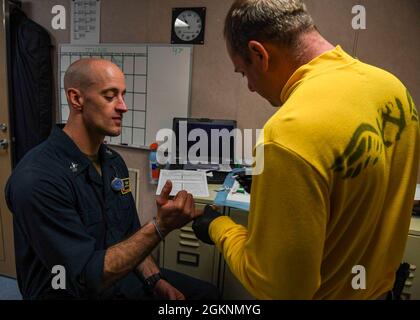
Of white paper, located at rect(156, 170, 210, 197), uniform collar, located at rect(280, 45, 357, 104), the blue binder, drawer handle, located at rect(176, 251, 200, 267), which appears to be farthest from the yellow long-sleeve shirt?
drawer handle, located at rect(176, 251, 200, 267)

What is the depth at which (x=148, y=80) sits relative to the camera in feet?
6.72

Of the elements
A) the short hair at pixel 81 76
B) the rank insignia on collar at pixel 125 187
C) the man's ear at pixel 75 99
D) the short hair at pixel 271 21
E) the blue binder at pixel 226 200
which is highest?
the short hair at pixel 271 21

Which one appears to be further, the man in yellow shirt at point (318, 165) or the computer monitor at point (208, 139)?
the computer monitor at point (208, 139)

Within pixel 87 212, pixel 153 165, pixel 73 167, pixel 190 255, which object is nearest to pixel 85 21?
pixel 153 165

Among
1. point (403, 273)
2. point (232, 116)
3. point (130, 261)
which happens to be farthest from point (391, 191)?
point (232, 116)

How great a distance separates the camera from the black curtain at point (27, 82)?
6.37 ft

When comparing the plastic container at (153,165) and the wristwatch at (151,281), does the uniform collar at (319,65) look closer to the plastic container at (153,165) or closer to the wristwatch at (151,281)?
the wristwatch at (151,281)

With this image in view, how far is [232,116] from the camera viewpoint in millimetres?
1990

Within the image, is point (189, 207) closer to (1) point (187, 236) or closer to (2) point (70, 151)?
(2) point (70, 151)

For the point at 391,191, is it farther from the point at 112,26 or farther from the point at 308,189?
the point at 112,26

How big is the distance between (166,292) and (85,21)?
→ 192 cm

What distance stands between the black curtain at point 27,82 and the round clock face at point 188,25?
98cm

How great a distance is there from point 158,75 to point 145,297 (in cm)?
142

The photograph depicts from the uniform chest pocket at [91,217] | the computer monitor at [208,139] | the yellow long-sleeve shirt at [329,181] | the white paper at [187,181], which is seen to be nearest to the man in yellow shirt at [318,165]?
the yellow long-sleeve shirt at [329,181]
